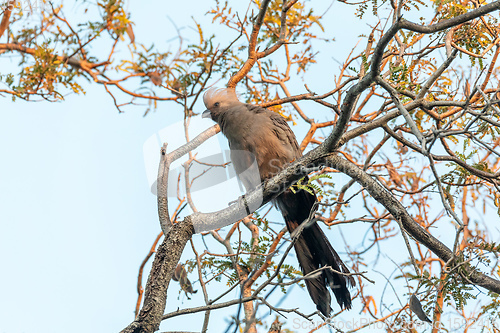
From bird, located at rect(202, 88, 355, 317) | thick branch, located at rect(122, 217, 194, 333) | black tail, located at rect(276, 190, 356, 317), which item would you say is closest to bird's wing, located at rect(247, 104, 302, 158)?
bird, located at rect(202, 88, 355, 317)

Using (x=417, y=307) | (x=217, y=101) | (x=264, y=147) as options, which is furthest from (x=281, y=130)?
(x=417, y=307)

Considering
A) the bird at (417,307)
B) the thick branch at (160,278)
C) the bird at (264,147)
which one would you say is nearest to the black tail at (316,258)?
the bird at (264,147)

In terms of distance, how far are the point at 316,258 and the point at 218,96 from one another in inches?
82.1

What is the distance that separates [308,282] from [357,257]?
2.16 feet

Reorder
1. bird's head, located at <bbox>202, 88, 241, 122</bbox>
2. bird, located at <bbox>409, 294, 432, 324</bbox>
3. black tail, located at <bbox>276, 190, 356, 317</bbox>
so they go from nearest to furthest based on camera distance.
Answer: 1. bird, located at <bbox>409, 294, 432, 324</bbox>
2. black tail, located at <bbox>276, 190, 356, 317</bbox>
3. bird's head, located at <bbox>202, 88, 241, 122</bbox>

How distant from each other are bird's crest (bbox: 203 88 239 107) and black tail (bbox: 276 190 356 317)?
126 centimetres

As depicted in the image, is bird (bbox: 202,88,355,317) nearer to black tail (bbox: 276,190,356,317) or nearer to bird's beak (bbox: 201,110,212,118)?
black tail (bbox: 276,190,356,317)

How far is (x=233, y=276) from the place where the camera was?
3.79 m

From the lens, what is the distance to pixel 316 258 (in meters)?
4.03

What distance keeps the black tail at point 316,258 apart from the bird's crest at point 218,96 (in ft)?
4.14

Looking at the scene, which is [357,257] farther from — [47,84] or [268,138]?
[47,84]

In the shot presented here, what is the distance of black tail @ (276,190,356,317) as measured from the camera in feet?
12.1

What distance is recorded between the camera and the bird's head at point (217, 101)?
16.3 feet

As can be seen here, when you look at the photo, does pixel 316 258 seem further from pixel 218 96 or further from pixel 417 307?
pixel 218 96
